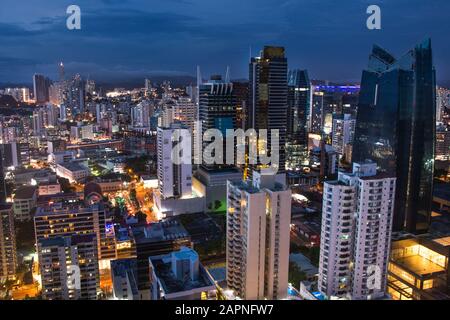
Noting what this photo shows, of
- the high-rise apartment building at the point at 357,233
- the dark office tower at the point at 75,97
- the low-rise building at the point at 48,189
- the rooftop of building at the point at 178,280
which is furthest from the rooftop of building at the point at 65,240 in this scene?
the dark office tower at the point at 75,97

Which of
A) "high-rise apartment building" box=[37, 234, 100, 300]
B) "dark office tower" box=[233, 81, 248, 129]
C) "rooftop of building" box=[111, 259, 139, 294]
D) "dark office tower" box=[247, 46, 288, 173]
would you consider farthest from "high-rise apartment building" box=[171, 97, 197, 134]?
"high-rise apartment building" box=[37, 234, 100, 300]

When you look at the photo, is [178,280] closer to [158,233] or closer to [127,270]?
[127,270]

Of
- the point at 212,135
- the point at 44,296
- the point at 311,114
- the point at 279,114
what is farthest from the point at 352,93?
the point at 44,296

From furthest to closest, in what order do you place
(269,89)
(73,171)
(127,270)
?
1. (73,171)
2. (269,89)
3. (127,270)

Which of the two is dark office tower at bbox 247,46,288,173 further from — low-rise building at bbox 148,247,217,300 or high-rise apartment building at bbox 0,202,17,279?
low-rise building at bbox 148,247,217,300

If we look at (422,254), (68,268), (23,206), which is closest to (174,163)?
(23,206)

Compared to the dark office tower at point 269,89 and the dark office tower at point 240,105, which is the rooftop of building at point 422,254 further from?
the dark office tower at point 240,105
